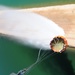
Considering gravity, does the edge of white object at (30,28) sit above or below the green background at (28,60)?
above

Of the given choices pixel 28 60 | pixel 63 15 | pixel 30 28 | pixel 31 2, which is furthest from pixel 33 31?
pixel 31 2

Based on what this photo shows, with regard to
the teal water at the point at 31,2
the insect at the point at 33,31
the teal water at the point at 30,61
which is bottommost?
the teal water at the point at 30,61

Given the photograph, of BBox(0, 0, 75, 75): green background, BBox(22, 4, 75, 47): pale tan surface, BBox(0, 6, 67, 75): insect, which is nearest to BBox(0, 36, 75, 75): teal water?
BBox(0, 0, 75, 75): green background

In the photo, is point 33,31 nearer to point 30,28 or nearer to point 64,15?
point 30,28

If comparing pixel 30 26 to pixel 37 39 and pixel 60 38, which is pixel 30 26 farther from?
pixel 60 38

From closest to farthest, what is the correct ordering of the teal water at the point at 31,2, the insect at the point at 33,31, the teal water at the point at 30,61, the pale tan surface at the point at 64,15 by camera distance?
the insect at the point at 33,31 < the teal water at the point at 30,61 < the pale tan surface at the point at 64,15 < the teal water at the point at 31,2

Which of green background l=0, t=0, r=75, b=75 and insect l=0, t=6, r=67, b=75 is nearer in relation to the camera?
insect l=0, t=6, r=67, b=75

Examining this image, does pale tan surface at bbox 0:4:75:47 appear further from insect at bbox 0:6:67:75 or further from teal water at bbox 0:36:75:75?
teal water at bbox 0:36:75:75

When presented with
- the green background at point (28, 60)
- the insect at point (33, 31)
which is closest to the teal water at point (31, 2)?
the insect at point (33, 31)

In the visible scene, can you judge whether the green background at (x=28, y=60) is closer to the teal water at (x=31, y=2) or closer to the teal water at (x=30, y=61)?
the teal water at (x=30, y=61)

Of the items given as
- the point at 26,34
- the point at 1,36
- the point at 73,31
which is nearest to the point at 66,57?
the point at 73,31
